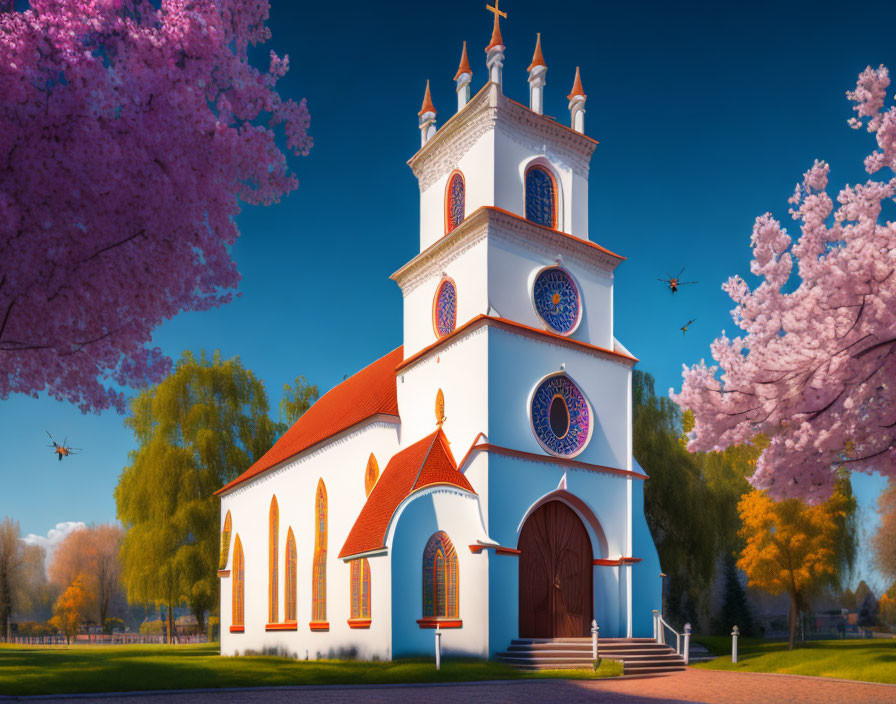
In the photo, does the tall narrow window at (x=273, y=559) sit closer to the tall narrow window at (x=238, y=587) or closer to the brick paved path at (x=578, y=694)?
the tall narrow window at (x=238, y=587)

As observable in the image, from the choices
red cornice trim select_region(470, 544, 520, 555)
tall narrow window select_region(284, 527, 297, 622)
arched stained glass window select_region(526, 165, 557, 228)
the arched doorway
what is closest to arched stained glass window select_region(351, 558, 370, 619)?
red cornice trim select_region(470, 544, 520, 555)

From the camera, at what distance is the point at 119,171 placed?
9.12 meters

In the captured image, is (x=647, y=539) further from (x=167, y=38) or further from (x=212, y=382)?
(x=212, y=382)

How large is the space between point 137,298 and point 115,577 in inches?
2930

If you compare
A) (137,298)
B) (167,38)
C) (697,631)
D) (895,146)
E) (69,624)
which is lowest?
(69,624)

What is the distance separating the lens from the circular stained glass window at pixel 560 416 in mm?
22359

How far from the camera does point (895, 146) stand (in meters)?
10.8

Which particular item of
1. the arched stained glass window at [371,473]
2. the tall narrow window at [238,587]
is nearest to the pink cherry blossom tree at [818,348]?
the arched stained glass window at [371,473]

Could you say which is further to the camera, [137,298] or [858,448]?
[858,448]

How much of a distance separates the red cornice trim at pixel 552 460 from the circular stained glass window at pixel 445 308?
14.7ft

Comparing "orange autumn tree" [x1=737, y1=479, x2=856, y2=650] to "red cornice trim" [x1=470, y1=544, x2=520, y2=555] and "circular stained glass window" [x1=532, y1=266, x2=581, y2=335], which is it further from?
"red cornice trim" [x1=470, y1=544, x2=520, y2=555]

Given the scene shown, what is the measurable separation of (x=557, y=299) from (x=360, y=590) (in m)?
10.0

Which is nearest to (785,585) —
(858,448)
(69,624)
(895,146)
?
(858,448)

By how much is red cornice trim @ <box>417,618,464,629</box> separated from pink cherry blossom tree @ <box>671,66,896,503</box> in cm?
954
